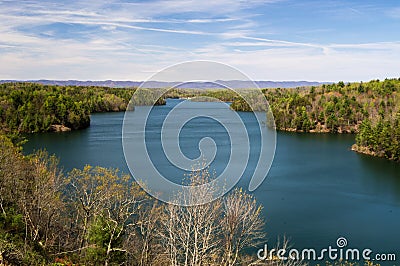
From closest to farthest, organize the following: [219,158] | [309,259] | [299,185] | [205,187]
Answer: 1. [205,187]
2. [309,259]
3. [299,185]
4. [219,158]

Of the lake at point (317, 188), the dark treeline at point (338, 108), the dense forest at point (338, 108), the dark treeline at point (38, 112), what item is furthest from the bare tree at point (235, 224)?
the dark treeline at point (38, 112)

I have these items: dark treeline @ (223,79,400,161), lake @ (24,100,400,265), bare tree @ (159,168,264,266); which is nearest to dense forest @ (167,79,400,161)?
dark treeline @ (223,79,400,161)

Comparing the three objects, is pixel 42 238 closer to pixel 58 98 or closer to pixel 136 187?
pixel 136 187

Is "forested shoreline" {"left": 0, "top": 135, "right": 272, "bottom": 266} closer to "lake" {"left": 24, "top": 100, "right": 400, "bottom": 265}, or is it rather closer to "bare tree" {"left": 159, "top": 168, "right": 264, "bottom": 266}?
"bare tree" {"left": 159, "top": 168, "right": 264, "bottom": 266}

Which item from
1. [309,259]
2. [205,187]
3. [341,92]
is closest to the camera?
[205,187]

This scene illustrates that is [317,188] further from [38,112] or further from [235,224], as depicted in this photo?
[38,112]

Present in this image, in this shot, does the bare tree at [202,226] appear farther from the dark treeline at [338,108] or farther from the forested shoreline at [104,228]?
the dark treeline at [338,108]

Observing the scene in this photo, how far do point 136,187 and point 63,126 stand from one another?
42.3m

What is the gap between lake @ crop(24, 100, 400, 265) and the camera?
17.1 meters

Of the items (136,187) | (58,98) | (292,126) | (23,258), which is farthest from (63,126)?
(23,258)

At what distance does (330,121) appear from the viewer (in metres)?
55.1

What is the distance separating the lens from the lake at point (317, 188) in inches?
675

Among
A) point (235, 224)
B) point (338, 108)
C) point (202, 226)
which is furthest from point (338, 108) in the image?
point (202, 226)

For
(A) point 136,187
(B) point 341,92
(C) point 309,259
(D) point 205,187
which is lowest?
(C) point 309,259
